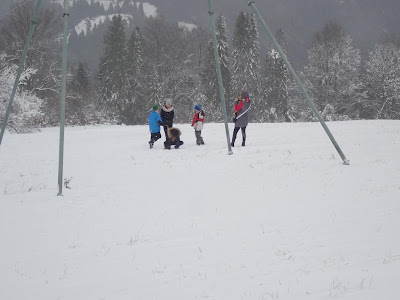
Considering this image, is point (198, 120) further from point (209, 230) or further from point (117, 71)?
point (117, 71)

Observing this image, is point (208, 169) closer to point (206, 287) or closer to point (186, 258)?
point (186, 258)

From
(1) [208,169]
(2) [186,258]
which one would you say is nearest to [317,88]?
(1) [208,169]

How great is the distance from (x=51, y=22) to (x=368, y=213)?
29526 millimetres

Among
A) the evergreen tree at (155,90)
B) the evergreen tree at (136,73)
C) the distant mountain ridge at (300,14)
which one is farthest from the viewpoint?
the distant mountain ridge at (300,14)

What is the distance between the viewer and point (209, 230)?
15.3 feet

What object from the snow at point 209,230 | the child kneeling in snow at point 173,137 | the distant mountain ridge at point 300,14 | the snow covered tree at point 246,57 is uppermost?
the distant mountain ridge at point 300,14

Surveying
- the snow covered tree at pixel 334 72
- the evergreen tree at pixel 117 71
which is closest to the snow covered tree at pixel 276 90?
the snow covered tree at pixel 334 72

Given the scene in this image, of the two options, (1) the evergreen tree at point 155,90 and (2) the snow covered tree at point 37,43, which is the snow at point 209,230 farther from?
(1) the evergreen tree at point 155,90

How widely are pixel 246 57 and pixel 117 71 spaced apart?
622 inches

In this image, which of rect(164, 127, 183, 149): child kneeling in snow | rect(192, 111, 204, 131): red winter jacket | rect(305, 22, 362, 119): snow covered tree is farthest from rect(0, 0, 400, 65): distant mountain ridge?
rect(164, 127, 183, 149): child kneeling in snow

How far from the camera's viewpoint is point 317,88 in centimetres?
3491

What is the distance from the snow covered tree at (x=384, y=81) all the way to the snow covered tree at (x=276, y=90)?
9053 mm

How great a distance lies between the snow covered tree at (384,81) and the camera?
3519 centimetres

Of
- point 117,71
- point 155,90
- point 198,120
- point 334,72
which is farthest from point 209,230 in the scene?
point 117,71
